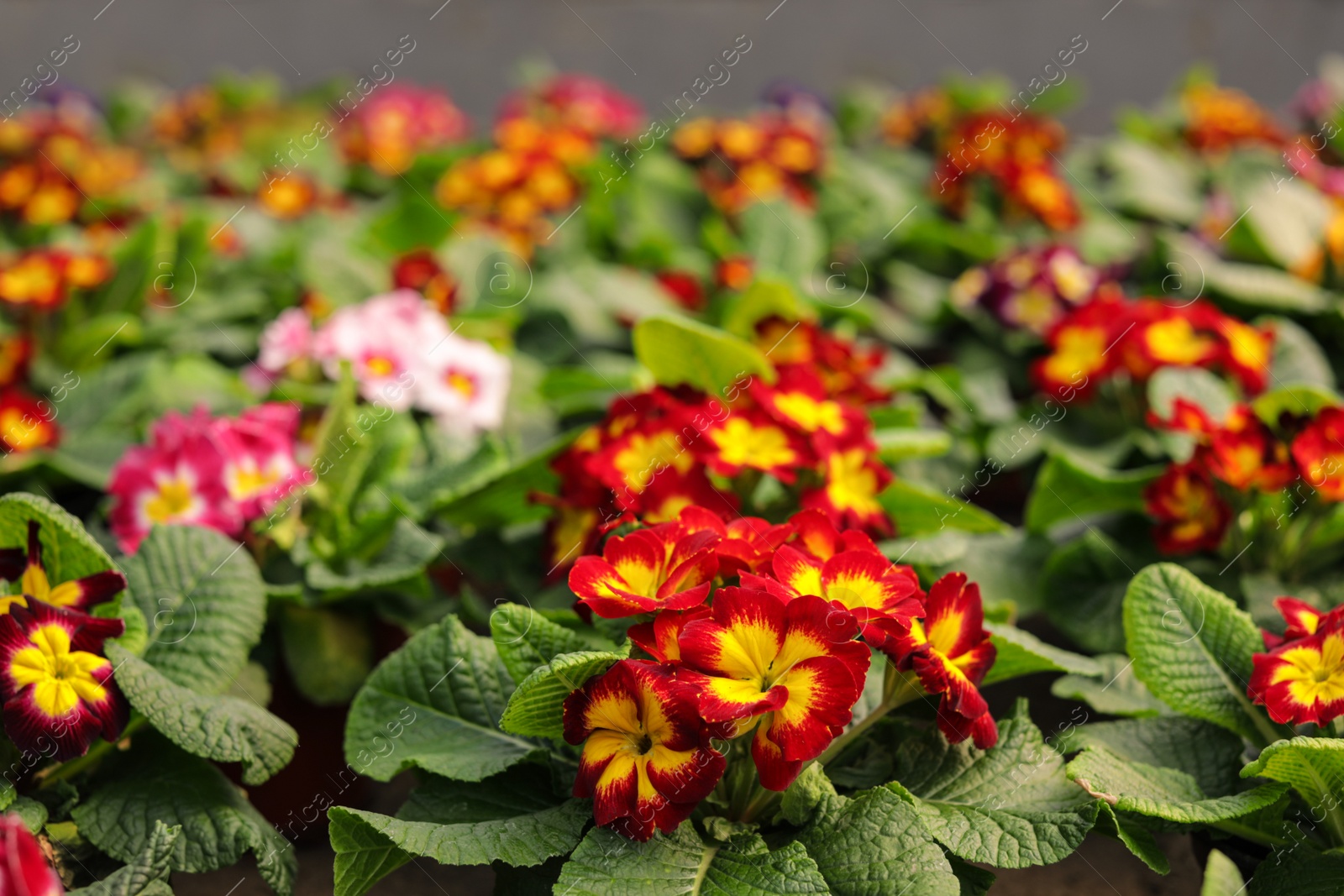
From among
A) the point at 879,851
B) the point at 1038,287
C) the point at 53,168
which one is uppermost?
the point at 53,168

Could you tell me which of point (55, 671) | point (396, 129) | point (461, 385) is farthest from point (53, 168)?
point (55, 671)

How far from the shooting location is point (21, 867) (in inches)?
30.1

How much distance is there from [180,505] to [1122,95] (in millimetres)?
5005

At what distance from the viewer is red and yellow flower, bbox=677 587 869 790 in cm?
97

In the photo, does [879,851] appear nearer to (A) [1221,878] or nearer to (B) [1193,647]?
(A) [1221,878]

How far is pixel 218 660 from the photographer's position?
1.24m

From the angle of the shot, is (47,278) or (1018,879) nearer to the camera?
(1018,879)

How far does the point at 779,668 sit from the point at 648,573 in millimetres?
166

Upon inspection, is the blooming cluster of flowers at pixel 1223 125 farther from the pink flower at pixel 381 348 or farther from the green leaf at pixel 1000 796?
the green leaf at pixel 1000 796

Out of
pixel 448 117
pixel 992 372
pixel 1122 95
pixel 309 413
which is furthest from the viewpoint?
pixel 1122 95

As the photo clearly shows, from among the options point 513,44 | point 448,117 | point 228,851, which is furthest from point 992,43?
point 228,851

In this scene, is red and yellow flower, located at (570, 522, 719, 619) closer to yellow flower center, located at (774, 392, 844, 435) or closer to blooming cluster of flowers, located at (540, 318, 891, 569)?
blooming cluster of flowers, located at (540, 318, 891, 569)

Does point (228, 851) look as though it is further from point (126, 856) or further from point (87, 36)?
point (87, 36)

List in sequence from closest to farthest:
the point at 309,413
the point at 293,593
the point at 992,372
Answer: the point at 293,593
the point at 309,413
the point at 992,372
